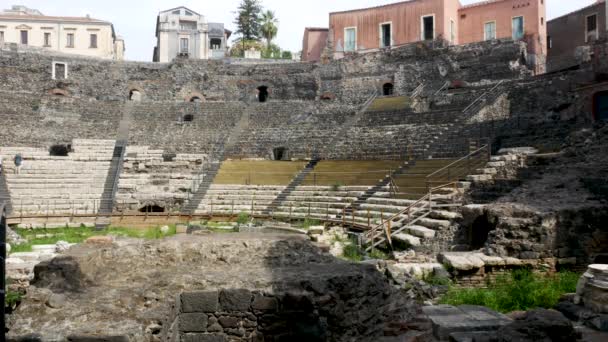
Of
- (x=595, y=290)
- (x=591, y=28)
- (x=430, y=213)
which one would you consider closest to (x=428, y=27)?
(x=591, y=28)

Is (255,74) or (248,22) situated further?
(248,22)

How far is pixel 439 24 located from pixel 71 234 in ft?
84.0

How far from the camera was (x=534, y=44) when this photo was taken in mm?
30781

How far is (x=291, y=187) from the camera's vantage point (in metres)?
23.4

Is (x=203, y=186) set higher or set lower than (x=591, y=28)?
lower

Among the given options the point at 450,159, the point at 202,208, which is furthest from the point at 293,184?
the point at 450,159

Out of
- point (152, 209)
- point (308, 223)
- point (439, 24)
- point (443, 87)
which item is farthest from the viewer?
point (439, 24)

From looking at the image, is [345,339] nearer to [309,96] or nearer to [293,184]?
[293,184]

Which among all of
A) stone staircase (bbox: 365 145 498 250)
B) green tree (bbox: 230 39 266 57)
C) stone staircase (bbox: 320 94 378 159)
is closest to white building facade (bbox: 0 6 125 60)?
green tree (bbox: 230 39 266 57)

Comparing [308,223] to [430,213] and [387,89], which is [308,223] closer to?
[430,213]

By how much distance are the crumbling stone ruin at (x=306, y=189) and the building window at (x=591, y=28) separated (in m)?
5.75

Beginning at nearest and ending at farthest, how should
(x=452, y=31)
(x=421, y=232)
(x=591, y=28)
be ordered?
(x=421, y=232)
(x=591, y=28)
(x=452, y=31)

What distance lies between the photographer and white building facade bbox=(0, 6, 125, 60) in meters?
47.2

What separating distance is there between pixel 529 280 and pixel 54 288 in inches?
337
